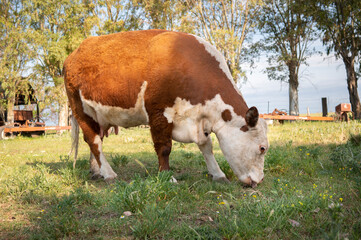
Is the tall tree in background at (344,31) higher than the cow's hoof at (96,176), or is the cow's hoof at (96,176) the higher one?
the tall tree in background at (344,31)

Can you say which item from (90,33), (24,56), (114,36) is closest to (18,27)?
(24,56)

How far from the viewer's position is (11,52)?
69.4ft

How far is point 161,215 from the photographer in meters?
2.82

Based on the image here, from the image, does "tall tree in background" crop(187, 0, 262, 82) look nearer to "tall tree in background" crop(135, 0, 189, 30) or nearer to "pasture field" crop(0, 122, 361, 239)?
"tall tree in background" crop(135, 0, 189, 30)

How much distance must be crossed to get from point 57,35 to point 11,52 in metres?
3.27

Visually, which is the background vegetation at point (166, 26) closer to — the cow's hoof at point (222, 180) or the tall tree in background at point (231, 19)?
the tall tree in background at point (231, 19)

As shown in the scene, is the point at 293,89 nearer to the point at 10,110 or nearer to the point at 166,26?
the point at 166,26

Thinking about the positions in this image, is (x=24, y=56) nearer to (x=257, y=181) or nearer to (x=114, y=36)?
(x=114, y=36)

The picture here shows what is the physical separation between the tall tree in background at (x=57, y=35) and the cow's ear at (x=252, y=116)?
63.4 ft

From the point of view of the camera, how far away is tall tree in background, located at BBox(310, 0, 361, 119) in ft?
67.8

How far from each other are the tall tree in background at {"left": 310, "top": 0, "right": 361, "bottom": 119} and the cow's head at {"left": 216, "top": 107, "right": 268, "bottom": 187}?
19.1m

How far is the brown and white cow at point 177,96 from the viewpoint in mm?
4348

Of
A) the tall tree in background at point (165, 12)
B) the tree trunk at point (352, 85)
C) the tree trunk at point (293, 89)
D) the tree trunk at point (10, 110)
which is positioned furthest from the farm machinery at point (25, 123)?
the tree trunk at point (352, 85)

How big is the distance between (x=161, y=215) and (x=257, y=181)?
1.95 m
